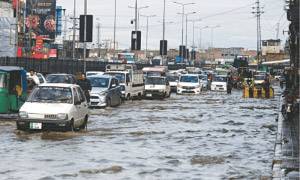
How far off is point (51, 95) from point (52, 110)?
40.8 inches

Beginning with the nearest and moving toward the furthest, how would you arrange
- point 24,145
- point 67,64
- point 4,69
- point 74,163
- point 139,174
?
point 139,174 < point 74,163 < point 24,145 < point 4,69 < point 67,64

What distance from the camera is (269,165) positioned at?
13.4m

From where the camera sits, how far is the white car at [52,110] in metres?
17.8

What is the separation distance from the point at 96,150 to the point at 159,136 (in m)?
4.11

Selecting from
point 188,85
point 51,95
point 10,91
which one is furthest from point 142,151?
point 188,85

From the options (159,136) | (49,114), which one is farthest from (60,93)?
(159,136)

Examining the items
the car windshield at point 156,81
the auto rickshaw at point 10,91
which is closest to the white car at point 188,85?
the car windshield at point 156,81

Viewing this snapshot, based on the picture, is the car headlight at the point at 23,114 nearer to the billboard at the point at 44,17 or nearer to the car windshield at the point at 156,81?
the car windshield at the point at 156,81

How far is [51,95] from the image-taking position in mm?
18891

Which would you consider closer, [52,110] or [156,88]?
A: [52,110]

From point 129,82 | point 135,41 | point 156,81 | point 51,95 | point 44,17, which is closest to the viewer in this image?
point 51,95

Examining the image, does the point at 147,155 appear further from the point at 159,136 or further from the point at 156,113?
the point at 156,113

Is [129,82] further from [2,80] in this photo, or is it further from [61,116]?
[61,116]

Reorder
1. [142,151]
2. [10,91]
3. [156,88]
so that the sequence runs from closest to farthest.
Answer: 1. [142,151]
2. [10,91]
3. [156,88]
